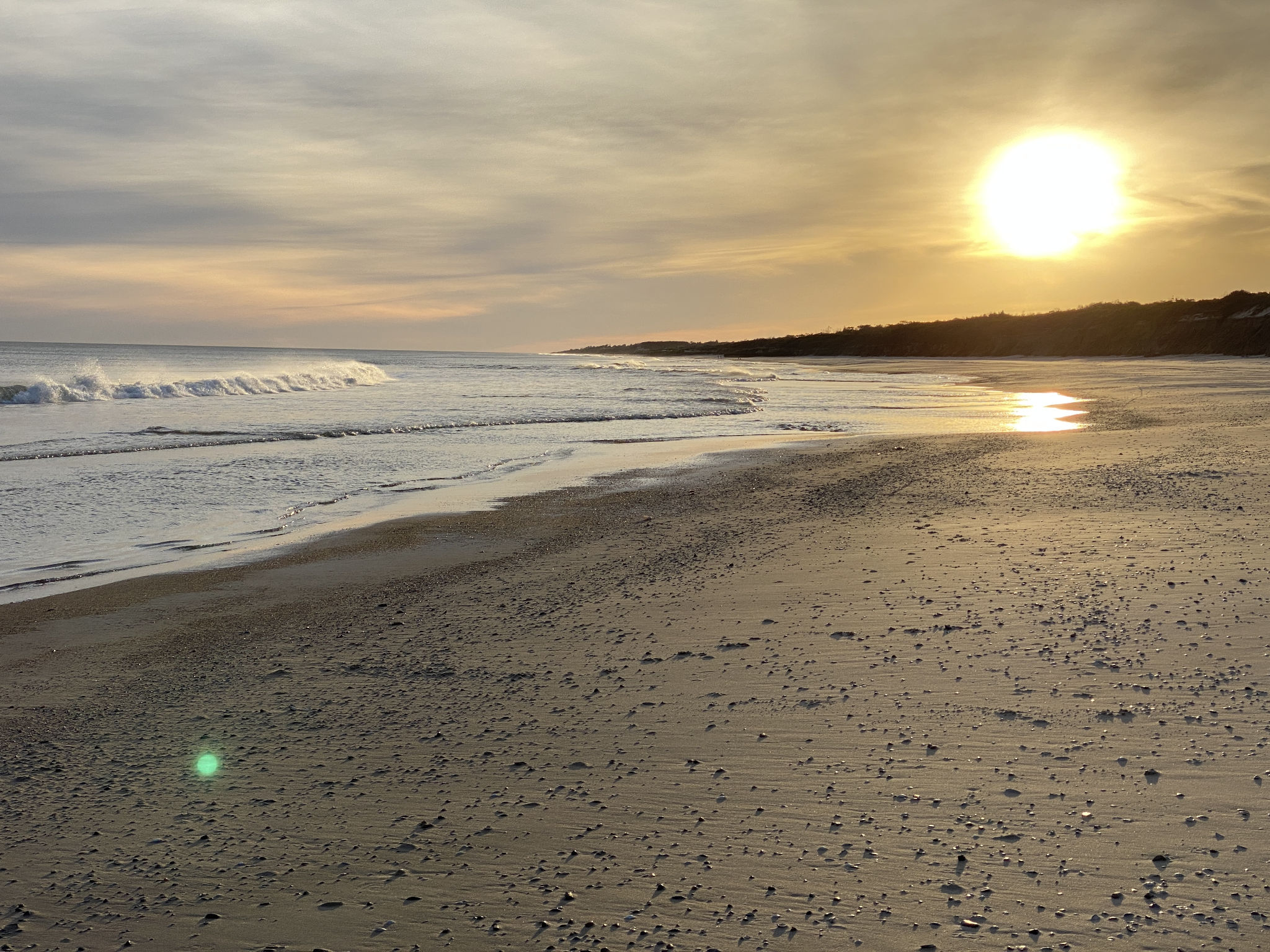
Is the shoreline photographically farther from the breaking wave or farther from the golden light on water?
the breaking wave

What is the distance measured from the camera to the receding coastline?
74.8 metres

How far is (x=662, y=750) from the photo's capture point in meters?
4.00

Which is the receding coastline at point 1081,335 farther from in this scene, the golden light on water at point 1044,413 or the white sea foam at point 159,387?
the white sea foam at point 159,387

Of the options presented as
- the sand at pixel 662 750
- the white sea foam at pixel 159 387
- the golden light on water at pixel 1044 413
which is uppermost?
the white sea foam at pixel 159 387

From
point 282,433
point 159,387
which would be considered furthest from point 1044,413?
point 159,387

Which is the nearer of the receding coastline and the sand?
the sand

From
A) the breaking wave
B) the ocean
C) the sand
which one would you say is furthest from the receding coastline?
the sand

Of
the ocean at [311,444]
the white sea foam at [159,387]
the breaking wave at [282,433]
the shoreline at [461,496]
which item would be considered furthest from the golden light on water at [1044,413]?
the white sea foam at [159,387]

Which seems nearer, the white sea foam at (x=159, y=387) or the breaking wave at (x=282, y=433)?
the breaking wave at (x=282, y=433)

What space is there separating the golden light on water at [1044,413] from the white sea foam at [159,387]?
2886cm

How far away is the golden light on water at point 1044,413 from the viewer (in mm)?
18562

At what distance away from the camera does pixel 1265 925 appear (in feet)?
8.70

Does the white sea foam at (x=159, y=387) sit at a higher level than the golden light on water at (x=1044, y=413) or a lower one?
higher

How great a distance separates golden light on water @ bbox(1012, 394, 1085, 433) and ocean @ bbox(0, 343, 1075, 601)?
0.17 meters
